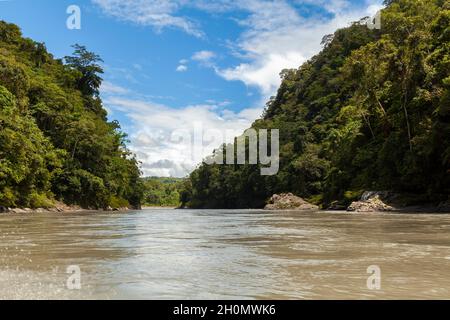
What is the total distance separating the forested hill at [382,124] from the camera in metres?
36.2

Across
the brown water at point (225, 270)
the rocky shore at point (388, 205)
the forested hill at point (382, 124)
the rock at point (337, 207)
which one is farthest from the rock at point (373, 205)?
the brown water at point (225, 270)

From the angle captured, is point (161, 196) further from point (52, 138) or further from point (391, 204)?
point (391, 204)

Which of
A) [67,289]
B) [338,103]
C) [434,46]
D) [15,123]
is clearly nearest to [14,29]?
[15,123]

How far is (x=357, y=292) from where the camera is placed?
5.07m

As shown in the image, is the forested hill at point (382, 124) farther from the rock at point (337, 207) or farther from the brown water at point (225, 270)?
the brown water at point (225, 270)

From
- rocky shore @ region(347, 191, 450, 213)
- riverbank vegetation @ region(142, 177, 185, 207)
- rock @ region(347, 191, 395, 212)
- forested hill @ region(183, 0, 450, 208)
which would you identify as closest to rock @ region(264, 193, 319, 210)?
forested hill @ region(183, 0, 450, 208)

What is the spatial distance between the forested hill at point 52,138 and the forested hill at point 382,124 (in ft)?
102

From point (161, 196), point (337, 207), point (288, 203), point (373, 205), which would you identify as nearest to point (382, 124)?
point (337, 207)

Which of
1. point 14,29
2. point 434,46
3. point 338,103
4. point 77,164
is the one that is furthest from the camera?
point 338,103

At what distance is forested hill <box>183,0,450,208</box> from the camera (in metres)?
36.2

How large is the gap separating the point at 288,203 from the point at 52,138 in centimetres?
3597

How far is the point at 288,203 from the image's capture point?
232ft

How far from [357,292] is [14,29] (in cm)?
8754
